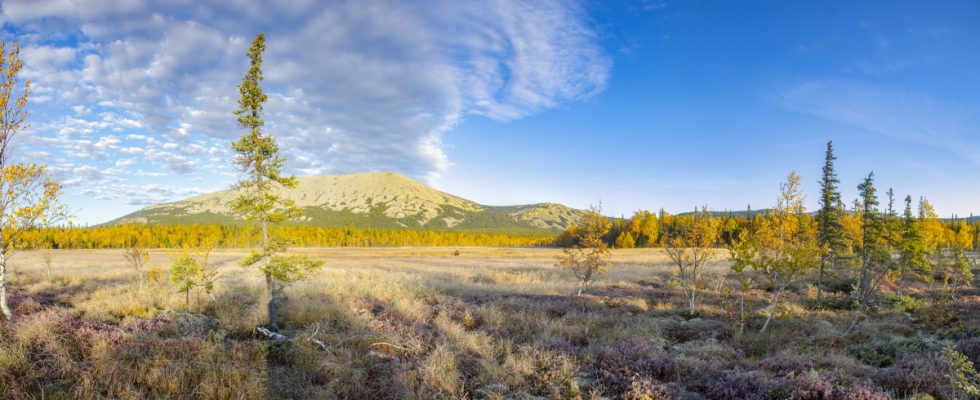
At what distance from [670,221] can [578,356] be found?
396 feet

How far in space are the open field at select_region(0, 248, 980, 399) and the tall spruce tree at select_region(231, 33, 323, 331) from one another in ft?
5.68

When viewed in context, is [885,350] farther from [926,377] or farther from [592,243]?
Answer: [592,243]

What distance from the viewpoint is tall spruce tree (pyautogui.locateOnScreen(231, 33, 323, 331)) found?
12016 mm

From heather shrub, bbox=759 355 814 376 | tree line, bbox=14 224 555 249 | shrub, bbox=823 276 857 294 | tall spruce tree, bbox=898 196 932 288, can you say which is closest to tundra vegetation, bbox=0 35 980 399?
heather shrub, bbox=759 355 814 376

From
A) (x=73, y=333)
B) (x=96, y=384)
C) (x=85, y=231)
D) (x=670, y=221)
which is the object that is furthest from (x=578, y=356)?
(x=85, y=231)

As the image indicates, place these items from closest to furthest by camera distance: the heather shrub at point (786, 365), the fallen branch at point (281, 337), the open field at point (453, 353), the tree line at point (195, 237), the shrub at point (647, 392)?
the shrub at point (647, 392) → the open field at point (453, 353) → the heather shrub at point (786, 365) → the fallen branch at point (281, 337) → the tree line at point (195, 237)

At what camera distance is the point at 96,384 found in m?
6.85

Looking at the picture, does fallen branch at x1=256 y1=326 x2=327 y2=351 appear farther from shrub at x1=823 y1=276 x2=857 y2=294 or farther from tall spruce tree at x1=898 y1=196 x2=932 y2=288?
tall spruce tree at x1=898 y1=196 x2=932 y2=288

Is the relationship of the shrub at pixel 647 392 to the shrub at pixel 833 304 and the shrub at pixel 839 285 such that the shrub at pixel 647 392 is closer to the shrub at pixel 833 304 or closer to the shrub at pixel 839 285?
the shrub at pixel 833 304

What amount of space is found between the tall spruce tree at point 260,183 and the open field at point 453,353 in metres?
1.73

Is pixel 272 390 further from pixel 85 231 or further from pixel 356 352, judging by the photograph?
pixel 85 231

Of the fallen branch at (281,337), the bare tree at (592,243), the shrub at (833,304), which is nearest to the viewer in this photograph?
the fallen branch at (281,337)

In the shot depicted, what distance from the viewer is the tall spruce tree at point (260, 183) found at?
39.4 ft

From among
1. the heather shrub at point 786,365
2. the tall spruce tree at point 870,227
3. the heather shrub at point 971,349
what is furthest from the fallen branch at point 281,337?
the tall spruce tree at point 870,227
